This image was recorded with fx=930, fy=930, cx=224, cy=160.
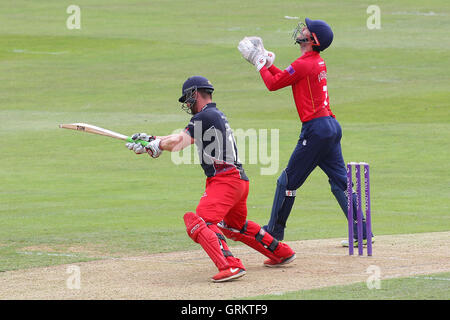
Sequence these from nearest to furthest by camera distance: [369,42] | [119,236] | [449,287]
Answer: [449,287] < [119,236] < [369,42]

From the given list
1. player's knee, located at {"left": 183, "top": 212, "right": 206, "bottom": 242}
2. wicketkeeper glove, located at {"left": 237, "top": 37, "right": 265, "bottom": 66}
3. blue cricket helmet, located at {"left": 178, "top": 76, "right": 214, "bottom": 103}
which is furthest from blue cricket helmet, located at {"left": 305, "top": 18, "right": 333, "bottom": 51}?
player's knee, located at {"left": 183, "top": 212, "right": 206, "bottom": 242}

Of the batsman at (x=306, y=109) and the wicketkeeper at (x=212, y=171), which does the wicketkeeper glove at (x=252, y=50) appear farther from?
the wicketkeeper at (x=212, y=171)

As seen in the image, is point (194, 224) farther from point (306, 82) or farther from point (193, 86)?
point (306, 82)

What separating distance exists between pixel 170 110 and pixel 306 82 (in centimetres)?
1823

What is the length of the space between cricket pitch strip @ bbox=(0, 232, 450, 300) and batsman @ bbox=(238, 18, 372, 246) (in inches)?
33.2

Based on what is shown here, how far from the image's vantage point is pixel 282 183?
10625mm

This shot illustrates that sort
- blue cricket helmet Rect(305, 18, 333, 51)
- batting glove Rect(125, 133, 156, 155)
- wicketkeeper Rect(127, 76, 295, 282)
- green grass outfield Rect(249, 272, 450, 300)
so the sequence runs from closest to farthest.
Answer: green grass outfield Rect(249, 272, 450, 300), wicketkeeper Rect(127, 76, 295, 282), batting glove Rect(125, 133, 156, 155), blue cricket helmet Rect(305, 18, 333, 51)

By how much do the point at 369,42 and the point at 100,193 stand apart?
85.3ft

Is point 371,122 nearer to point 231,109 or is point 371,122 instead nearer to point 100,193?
point 231,109

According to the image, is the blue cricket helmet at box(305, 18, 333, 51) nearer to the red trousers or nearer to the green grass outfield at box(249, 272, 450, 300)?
the red trousers

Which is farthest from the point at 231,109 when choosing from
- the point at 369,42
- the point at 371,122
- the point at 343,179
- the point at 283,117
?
the point at 343,179

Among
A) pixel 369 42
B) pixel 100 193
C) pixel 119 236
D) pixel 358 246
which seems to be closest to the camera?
pixel 358 246

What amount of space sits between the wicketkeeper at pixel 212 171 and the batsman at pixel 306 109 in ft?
3.02

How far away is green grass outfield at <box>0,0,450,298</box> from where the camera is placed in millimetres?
13570
